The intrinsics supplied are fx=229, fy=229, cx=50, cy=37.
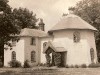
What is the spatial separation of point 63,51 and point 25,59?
1018 cm

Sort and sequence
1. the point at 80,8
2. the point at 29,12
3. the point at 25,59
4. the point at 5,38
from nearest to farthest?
1. the point at 5,38
2. the point at 25,59
3. the point at 80,8
4. the point at 29,12

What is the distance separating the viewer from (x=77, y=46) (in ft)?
130

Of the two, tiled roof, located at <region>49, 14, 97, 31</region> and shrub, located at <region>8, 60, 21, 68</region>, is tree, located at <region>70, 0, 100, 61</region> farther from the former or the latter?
shrub, located at <region>8, 60, 21, 68</region>

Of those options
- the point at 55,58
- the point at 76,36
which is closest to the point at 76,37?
the point at 76,36

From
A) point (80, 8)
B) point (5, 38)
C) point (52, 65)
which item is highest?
point (80, 8)

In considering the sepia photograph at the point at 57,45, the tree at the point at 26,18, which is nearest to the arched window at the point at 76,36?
the sepia photograph at the point at 57,45

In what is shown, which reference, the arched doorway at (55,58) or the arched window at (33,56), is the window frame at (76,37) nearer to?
the arched doorway at (55,58)

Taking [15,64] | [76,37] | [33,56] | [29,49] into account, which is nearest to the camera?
[76,37]

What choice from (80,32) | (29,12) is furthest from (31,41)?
(29,12)

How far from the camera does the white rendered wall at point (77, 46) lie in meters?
39.2

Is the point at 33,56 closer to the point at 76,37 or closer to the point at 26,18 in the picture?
the point at 76,37

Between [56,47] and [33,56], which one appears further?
[33,56]

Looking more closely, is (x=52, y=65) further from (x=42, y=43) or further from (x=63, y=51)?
(x=42, y=43)

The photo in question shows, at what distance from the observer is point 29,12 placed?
7350 cm
